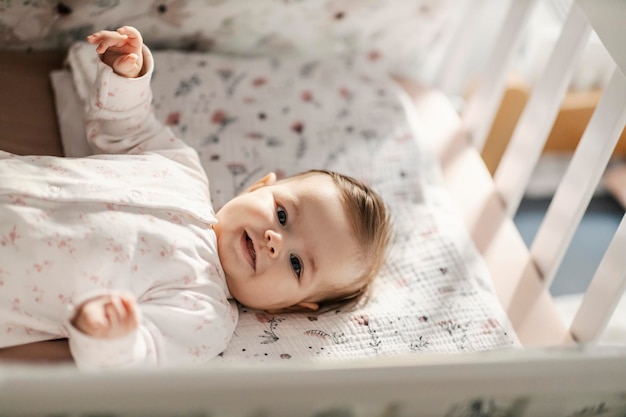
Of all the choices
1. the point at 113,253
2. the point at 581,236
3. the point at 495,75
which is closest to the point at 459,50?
the point at 495,75

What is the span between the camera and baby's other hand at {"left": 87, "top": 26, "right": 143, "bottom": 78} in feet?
3.58

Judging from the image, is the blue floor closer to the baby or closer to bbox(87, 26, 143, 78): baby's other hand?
the baby

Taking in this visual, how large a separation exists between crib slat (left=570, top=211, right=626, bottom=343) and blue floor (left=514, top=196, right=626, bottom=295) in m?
0.69

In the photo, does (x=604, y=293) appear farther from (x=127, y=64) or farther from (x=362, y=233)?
(x=127, y=64)

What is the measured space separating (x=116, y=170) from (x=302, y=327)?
0.37m

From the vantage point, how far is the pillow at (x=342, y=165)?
1.16 meters

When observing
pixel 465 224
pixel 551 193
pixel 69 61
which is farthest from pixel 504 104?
pixel 69 61

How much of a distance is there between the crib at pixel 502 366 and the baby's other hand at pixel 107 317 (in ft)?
0.26

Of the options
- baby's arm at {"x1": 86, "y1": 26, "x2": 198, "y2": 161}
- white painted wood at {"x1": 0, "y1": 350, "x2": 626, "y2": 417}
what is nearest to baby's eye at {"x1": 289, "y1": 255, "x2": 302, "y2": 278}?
baby's arm at {"x1": 86, "y1": 26, "x2": 198, "y2": 161}

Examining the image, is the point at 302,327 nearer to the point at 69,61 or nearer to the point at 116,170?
the point at 116,170

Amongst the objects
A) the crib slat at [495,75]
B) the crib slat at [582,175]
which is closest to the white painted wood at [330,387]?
the crib slat at [582,175]

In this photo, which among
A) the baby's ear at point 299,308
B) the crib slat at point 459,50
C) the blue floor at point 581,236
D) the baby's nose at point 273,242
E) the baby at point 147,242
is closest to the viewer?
the baby at point 147,242

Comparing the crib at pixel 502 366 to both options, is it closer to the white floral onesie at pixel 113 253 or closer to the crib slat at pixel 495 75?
the crib slat at pixel 495 75

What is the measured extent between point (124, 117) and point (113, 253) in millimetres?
303
